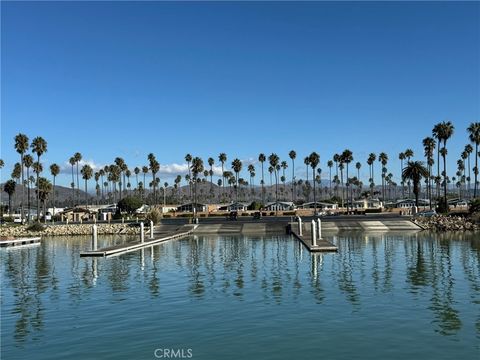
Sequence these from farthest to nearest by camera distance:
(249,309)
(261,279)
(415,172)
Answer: (415,172) → (261,279) → (249,309)

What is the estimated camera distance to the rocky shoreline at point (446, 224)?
7335cm

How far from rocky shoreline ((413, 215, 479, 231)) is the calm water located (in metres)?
37.1

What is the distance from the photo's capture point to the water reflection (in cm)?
2220

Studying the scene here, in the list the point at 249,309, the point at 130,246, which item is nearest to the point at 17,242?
the point at 130,246

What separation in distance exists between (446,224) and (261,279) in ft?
181

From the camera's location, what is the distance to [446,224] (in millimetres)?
75375

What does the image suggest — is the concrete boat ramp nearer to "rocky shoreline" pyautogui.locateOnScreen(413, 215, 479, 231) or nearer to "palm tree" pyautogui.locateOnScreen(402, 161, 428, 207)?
"rocky shoreline" pyautogui.locateOnScreen(413, 215, 479, 231)

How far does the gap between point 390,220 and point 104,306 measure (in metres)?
65.9

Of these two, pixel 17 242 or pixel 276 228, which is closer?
Result: pixel 17 242

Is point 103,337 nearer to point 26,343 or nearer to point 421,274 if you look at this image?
point 26,343

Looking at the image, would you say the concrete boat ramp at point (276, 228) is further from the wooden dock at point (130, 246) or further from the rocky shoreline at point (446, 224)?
the rocky shoreline at point (446, 224)

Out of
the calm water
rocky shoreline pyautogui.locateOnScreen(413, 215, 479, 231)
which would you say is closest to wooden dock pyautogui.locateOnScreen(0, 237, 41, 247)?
the calm water

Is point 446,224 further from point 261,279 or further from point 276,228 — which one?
point 261,279

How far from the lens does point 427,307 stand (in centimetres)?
2098
